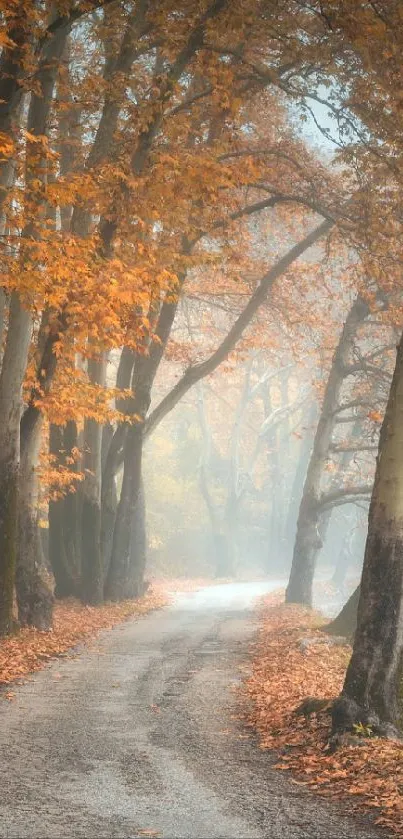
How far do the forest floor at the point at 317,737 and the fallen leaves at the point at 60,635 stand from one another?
297 centimetres

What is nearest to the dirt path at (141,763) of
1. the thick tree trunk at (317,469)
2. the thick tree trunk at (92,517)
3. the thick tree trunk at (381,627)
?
the thick tree trunk at (381,627)

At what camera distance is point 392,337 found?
1054 inches

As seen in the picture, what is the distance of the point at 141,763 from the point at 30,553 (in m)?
8.59

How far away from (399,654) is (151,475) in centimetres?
3794

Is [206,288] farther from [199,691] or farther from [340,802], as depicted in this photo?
[340,802]

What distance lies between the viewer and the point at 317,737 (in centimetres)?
895

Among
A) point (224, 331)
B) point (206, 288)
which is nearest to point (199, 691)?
point (206, 288)

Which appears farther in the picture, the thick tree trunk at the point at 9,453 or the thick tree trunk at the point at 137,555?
the thick tree trunk at the point at 137,555

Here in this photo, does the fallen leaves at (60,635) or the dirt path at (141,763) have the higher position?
the fallen leaves at (60,635)

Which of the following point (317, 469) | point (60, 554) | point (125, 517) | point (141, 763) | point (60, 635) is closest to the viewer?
point (141, 763)

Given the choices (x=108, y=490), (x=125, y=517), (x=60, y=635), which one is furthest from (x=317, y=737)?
(x=108, y=490)

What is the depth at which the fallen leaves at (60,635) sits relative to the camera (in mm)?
12453

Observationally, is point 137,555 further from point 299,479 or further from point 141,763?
point 299,479

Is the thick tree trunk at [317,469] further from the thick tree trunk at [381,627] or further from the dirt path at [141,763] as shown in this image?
the thick tree trunk at [381,627]
